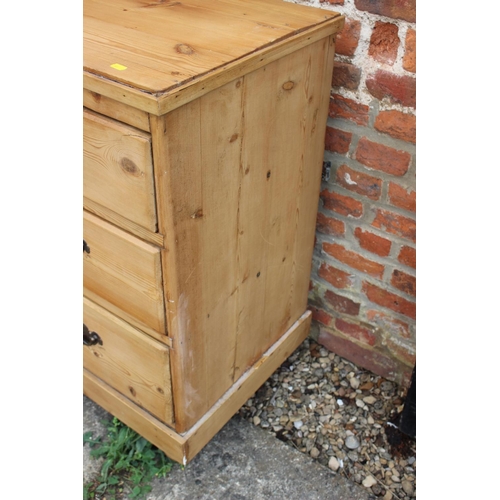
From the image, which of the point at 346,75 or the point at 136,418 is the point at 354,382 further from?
the point at 346,75

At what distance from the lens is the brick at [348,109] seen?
1.53m

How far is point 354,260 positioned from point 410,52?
684mm

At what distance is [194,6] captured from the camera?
1370mm

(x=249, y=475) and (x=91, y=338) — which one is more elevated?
(x=91, y=338)

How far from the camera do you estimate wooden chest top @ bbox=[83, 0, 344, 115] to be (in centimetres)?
101

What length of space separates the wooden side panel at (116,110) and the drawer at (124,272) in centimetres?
28

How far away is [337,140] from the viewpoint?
1.63 metres

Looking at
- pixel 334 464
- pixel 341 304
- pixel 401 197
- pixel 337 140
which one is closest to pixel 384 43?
pixel 337 140

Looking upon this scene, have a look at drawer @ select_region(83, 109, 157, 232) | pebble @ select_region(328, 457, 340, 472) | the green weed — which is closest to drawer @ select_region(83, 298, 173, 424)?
the green weed

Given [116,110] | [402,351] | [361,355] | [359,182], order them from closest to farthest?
1. [116,110]
2. [359,182]
3. [402,351]
4. [361,355]

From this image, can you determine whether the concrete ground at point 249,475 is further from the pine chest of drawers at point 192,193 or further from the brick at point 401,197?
the brick at point 401,197

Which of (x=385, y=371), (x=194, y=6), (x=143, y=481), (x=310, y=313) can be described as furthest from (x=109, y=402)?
(x=194, y=6)

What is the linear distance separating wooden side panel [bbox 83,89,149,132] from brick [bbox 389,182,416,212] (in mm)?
823

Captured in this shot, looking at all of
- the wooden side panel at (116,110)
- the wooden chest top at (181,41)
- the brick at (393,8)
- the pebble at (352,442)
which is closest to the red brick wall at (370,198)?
the brick at (393,8)
